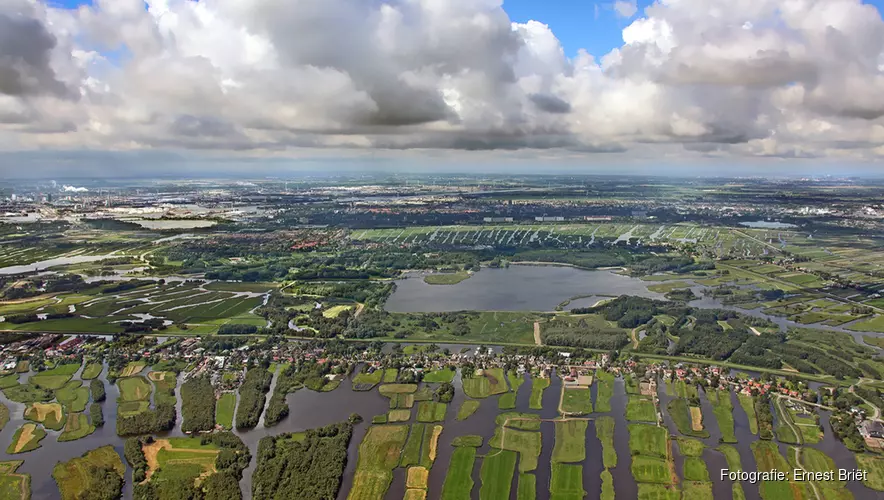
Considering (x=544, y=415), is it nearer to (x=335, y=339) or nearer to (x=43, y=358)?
(x=335, y=339)

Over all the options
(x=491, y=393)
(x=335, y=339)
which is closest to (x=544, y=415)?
(x=491, y=393)

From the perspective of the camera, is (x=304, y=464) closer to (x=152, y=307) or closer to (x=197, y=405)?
(x=197, y=405)

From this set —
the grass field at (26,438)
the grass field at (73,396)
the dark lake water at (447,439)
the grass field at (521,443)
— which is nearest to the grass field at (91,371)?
the grass field at (73,396)

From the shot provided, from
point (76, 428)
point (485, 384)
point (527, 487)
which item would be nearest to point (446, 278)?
point (485, 384)

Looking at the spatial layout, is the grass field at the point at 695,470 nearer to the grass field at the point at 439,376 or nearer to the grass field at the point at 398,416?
the grass field at the point at 398,416

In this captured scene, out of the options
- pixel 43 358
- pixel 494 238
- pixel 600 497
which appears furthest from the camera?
pixel 494 238

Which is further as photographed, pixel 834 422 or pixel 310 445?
pixel 834 422

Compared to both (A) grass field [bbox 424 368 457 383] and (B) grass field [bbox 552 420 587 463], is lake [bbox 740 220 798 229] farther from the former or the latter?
(B) grass field [bbox 552 420 587 463]
